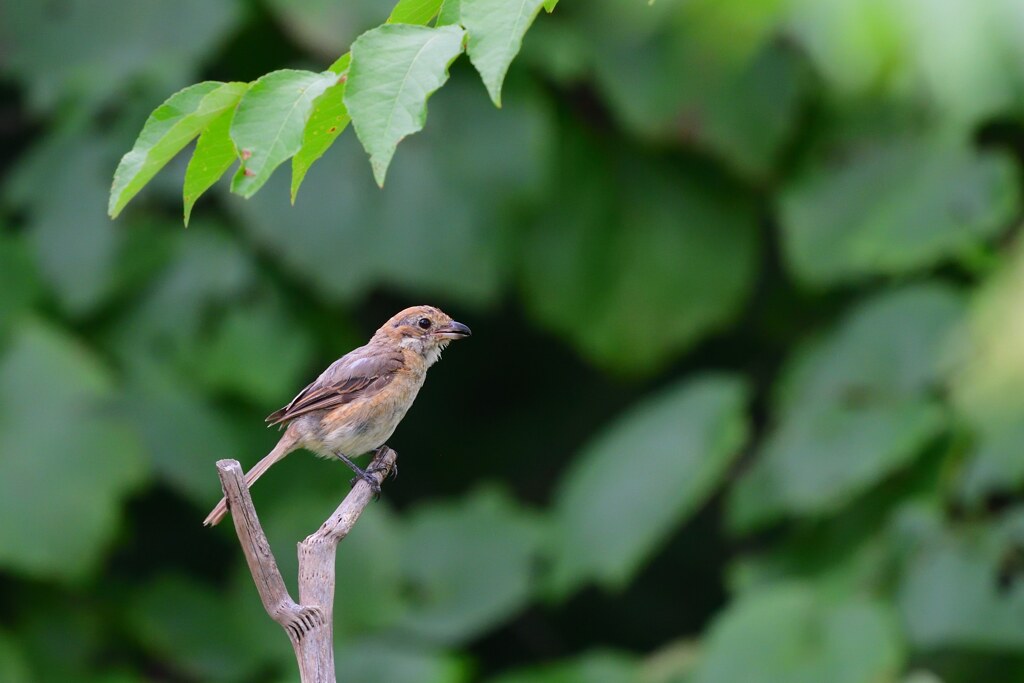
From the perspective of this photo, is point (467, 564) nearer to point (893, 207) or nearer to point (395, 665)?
point (395, 665)

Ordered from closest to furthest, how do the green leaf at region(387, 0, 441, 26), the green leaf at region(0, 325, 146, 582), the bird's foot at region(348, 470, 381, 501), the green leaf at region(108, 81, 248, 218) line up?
the green leaf at region(108, 81, 248, 218), the green leaf at region(387, 0, 441, 26), the bird's foot at region(348, 470, 381, 501), the green leaf at region(0, 325, 146, 582)

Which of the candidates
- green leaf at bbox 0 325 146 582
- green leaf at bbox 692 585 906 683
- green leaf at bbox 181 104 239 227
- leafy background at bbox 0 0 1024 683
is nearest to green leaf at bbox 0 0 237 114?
leafy background at bbox 0 0 1024 683

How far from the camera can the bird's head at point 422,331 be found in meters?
3.88

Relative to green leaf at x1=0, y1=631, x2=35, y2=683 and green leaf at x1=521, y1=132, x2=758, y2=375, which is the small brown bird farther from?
green leaf at x1=521, y1=132, x2=758, y2=375

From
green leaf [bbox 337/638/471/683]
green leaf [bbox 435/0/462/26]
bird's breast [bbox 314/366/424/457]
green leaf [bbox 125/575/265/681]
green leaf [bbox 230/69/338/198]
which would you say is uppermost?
green leaf [bbox 125/575/265/681]

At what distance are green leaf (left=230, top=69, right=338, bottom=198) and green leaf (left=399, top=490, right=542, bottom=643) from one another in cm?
450

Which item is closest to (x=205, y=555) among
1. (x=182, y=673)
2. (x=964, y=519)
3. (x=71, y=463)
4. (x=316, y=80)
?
(x=182, y=673)

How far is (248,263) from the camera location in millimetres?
6152

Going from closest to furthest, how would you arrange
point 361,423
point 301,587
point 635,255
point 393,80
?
1. point 393,80
2. point 301,587
3. point 361,423
4. point 635,255

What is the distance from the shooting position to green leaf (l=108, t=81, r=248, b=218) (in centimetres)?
201

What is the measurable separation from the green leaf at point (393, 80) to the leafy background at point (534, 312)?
3712mm

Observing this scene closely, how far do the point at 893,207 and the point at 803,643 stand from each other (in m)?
2.04

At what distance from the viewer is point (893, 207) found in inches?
232

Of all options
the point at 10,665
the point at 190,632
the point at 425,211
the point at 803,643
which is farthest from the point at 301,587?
the point at 190,632
